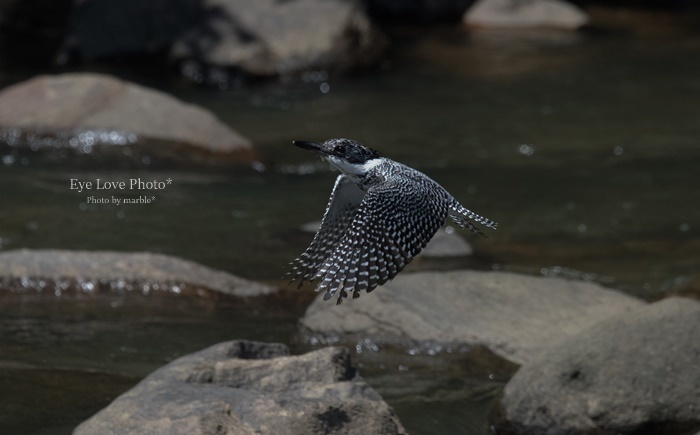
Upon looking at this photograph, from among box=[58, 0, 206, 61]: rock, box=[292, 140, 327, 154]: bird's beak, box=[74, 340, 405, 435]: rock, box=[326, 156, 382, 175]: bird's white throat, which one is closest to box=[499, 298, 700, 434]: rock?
box=[74, 340, 405, 435]: rock

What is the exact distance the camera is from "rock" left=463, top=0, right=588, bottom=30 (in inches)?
614

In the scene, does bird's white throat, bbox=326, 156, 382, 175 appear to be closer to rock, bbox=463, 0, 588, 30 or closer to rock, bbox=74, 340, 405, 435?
rock, bbox=74, 340, 405, 435

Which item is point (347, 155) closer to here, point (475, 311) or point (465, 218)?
point (465, 218)

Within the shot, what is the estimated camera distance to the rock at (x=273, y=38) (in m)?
13.0

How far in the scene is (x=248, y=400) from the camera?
16.2 feet

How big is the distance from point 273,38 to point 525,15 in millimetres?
4175

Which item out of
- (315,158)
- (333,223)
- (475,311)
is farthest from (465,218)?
(315,158)

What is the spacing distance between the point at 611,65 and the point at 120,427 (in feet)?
32.8

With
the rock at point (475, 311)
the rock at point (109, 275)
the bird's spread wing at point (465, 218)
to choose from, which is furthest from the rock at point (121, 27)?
the bird's spread wing at point (465, 218)

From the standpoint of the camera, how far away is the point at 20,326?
273 inches

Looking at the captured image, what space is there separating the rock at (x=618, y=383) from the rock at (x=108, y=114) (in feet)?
16.7

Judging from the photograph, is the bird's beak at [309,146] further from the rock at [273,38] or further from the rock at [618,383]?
the rock at [273,38]

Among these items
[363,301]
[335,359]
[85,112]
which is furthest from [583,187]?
[335,359]

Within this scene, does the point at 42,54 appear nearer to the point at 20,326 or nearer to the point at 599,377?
the point at 20,326
